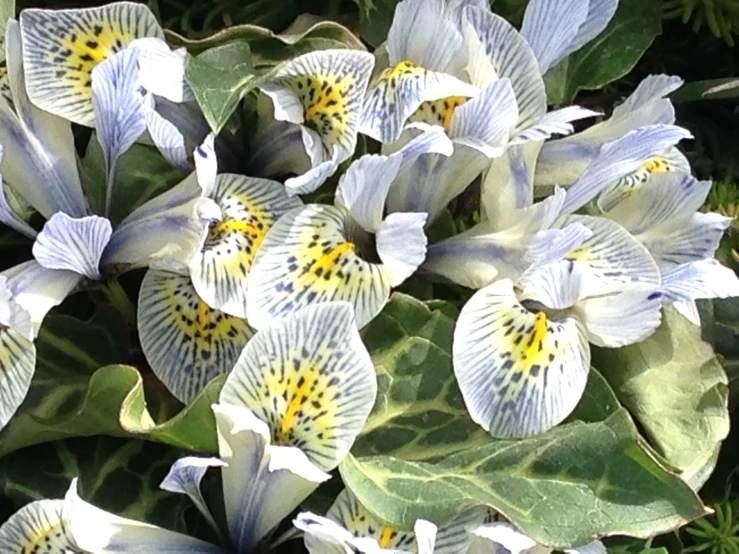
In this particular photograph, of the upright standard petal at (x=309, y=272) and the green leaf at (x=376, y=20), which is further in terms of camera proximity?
A: the green leaf at (x=376, y=20)

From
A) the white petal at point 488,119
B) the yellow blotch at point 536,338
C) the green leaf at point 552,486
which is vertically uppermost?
the white petal at point 488,119

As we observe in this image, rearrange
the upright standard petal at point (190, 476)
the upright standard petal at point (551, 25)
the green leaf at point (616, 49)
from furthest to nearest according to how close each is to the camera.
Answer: the green leaf at point (616, 49) < the upright standard petal at point (551, 25) < the upright standard petal at point (190, 476)

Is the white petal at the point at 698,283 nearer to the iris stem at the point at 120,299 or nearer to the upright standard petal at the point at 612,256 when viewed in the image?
the upright standard petal at the point at 612,256

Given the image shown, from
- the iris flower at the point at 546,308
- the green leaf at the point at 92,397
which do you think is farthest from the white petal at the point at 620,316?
the green leaf at the point at 92,397

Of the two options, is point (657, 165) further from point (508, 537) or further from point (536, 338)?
point (508, 537)

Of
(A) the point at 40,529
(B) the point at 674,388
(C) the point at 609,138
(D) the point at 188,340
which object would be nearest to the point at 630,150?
(C) the point at 609,138

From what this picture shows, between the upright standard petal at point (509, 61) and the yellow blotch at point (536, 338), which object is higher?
the upright standard petal at point (509, 61)
